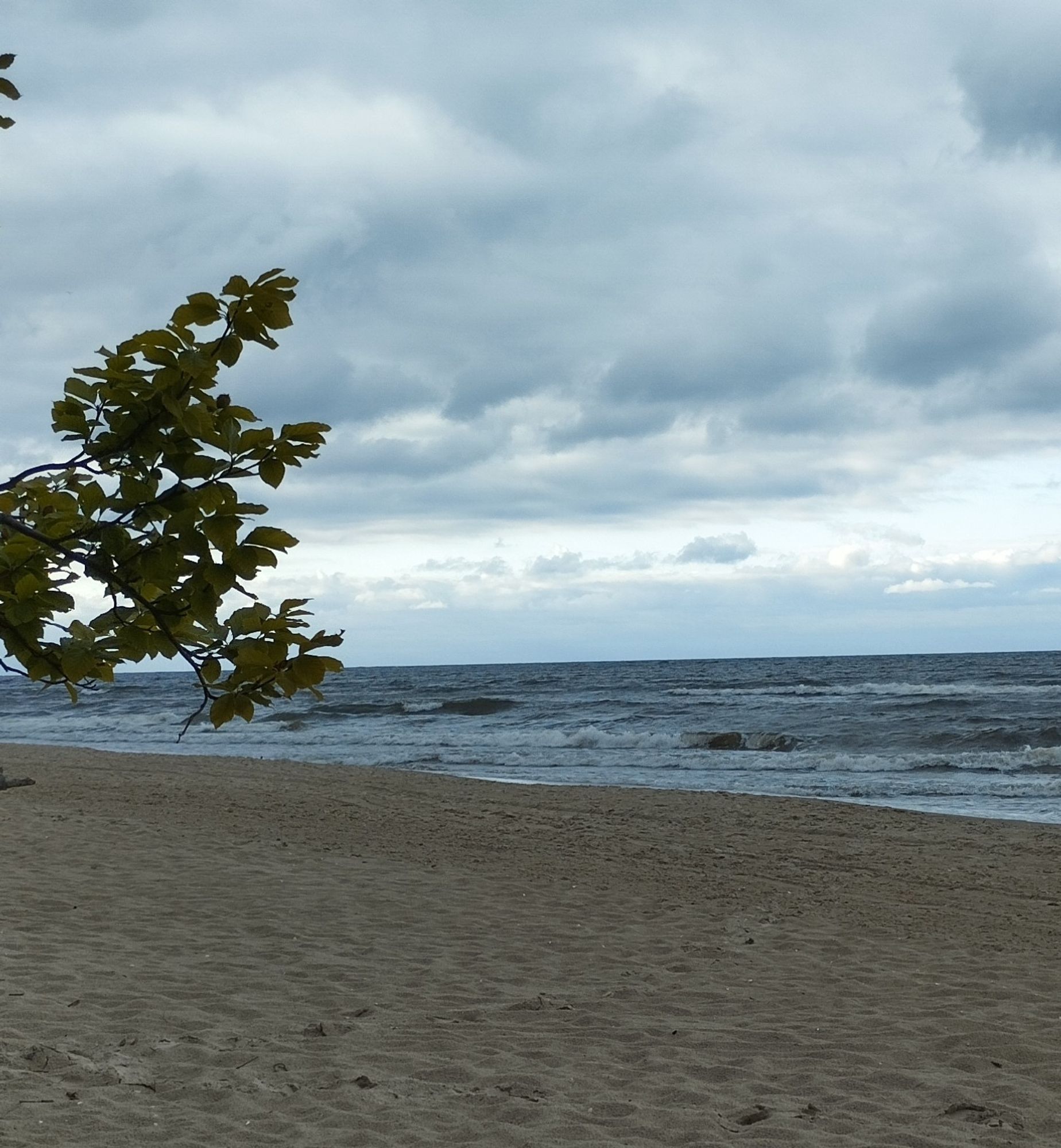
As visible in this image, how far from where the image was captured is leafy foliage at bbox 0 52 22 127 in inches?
60.7

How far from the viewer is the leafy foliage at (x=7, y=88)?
1541 mm

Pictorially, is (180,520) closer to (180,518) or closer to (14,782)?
(180,518)

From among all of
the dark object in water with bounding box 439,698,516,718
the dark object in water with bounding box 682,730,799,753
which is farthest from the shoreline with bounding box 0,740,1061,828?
the dark object in water with bounding box 439,698,516,718

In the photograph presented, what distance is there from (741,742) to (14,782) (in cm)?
1521

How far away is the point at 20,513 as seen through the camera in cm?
205

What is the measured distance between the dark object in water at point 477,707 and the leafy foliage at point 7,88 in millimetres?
33779

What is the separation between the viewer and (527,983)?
20.9ft

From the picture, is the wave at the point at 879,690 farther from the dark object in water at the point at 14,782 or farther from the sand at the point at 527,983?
the dark object in water at the point at 14,782

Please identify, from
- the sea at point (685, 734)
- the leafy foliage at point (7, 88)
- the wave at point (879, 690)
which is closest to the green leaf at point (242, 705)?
the leafy foliage at point (7, 88)

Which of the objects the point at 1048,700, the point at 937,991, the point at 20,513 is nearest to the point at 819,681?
the point at 1048,700

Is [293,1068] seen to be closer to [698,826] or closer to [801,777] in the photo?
[698,826]

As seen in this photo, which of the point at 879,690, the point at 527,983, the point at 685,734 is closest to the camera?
the point at 527,983

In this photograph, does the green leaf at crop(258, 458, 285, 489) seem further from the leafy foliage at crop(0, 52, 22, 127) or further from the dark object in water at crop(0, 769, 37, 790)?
the dark object in water at crop(0, 769, 37, 790)

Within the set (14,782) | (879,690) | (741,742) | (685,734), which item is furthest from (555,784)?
(879,690)
